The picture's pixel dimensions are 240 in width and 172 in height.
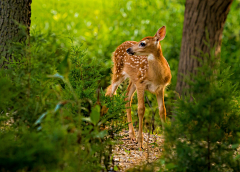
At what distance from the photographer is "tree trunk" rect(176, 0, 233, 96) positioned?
576cm

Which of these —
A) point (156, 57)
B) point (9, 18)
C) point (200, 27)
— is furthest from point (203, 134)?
point (200, 27)

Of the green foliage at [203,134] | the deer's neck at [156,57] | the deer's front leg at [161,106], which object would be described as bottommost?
the deer's front leg at [161,106]

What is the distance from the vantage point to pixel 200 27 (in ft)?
19.3

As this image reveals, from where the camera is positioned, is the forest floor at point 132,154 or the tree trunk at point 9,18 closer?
the forest floor at point 132,154

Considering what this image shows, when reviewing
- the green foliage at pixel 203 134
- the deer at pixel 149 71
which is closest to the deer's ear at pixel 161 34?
the deer at pixel 149 71

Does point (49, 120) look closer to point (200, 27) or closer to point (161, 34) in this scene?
point (161, 34)

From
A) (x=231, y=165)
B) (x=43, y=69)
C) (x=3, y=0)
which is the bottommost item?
(x=231, y=165)

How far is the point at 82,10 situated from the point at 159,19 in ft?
8.15

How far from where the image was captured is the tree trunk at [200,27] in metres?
5.76

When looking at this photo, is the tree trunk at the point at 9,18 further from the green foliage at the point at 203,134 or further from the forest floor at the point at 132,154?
the green foliage at the point at 203,134

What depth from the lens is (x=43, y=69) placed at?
3.09 meters

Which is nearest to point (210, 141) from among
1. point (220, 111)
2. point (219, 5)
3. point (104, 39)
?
point (220, 111)

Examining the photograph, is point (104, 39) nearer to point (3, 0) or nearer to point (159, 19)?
point (159, 19)

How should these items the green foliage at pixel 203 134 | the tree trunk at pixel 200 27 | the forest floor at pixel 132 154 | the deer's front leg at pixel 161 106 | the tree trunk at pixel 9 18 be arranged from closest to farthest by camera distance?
the green foliage at pixel 203 134, the forest floor at pixel 132 154, the tree trunk at pixel 9 18, the deer's front leg at pixel 161 106, the tree trunk at pixel 200 27
